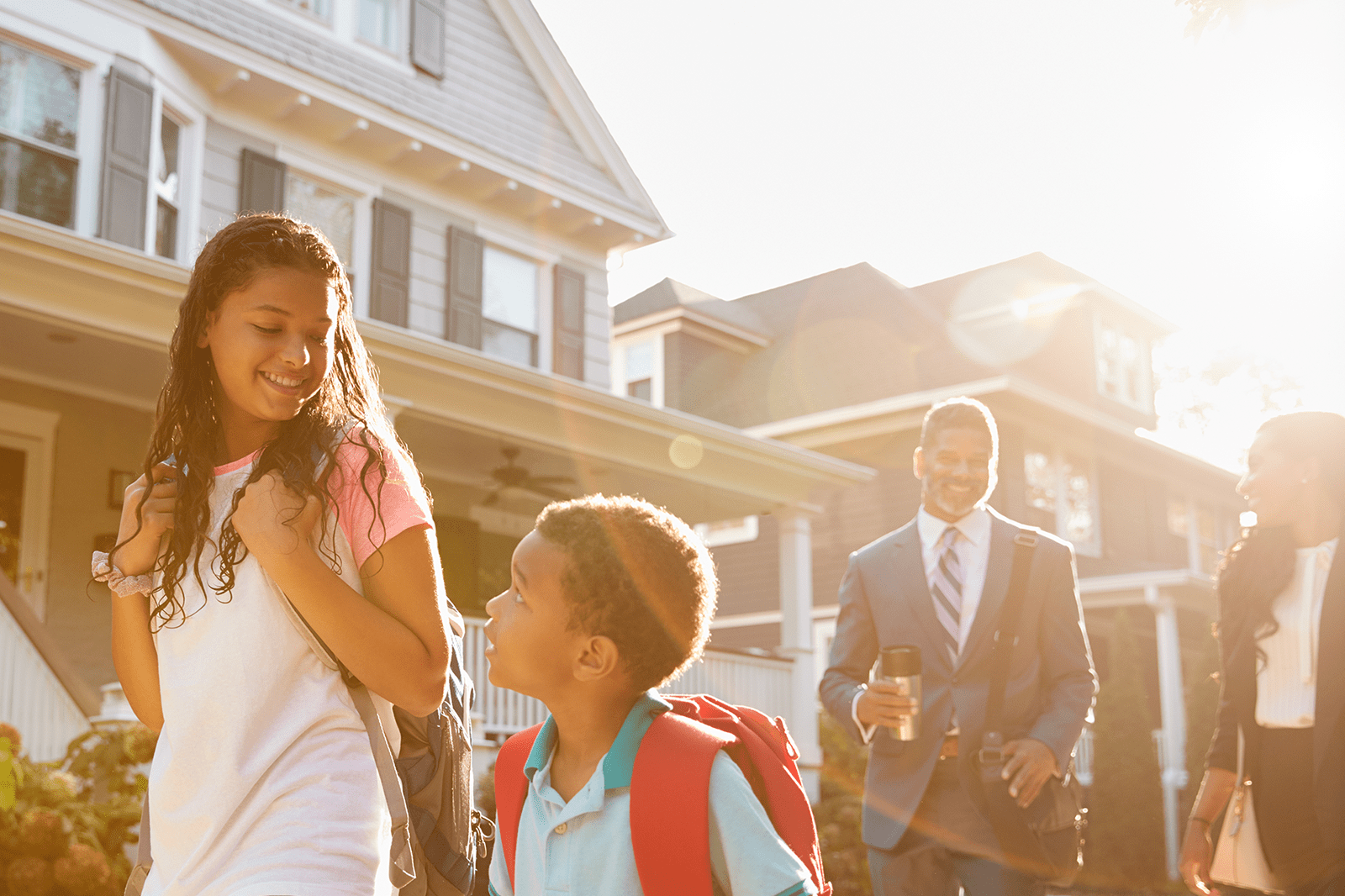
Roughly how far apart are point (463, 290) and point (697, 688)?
471 cm

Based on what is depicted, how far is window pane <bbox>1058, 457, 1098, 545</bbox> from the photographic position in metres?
22.0

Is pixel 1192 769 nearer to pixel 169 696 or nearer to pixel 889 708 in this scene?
pixel 889 708

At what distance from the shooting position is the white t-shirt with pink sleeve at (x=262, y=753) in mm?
1945

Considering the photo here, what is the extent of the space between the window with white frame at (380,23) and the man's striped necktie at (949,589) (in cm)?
1103

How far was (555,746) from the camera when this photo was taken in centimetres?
239

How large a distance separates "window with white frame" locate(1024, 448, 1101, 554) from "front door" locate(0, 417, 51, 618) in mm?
15201

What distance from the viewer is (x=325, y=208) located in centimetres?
1268

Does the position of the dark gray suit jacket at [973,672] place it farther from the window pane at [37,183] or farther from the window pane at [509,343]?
the window pane at [509,343]

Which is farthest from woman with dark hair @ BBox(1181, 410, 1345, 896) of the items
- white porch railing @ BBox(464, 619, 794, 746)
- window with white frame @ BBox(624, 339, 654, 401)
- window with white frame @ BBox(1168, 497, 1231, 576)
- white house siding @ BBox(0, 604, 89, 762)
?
window with white frame @ BBox(1168, 497, 1231, 576)

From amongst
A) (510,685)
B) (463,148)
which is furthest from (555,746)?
(463,148)

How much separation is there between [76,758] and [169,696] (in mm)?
5520

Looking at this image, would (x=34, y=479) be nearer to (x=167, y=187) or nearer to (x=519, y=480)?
(x=167, y=187)

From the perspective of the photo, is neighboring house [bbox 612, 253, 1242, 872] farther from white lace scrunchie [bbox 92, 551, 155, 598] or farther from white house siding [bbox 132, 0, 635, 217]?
white lace scrunchie [bbox 92, 551, 155, 598]

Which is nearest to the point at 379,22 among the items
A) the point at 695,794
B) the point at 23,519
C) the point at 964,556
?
the point at 23,519
